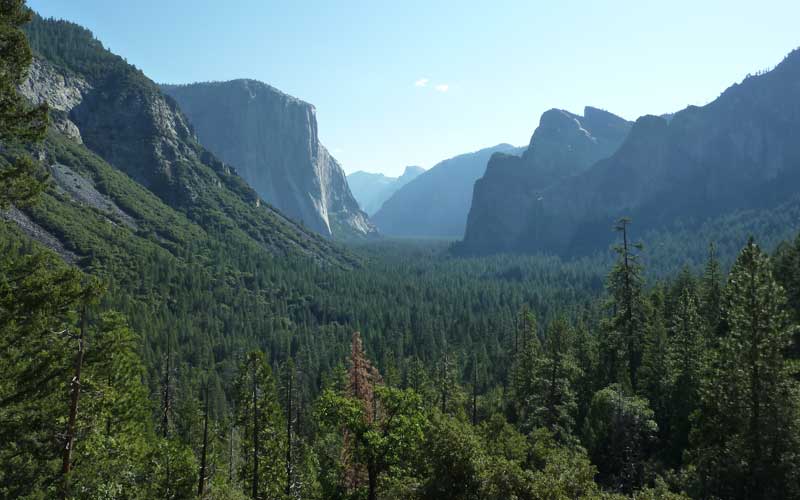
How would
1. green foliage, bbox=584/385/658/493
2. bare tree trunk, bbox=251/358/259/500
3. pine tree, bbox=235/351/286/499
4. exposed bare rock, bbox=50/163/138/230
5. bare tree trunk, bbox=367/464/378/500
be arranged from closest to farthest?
bare tree trunk, bbox=367/464/378/500, green foliage, bbox=584/385/658/493, bare tree trunk, bbox=251/358/259/500, pine tree, bbox=235/351/286/499, exposed bare rock, bbox=50/163/138/230

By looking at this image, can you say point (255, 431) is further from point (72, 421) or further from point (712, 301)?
point (712, 301)

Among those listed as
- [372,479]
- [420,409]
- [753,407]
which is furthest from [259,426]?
[753,407]

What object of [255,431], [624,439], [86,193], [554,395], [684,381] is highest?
[86,193]

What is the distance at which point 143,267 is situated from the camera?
148 m

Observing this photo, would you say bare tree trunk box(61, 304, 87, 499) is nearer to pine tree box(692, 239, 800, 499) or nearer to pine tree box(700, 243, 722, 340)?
pine tree box(692, 239, 800, 499)

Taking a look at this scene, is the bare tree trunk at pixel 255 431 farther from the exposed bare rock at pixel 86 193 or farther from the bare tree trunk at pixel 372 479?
the exposed bare rock at pixel 86 193

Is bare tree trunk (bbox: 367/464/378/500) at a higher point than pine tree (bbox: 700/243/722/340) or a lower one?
lower

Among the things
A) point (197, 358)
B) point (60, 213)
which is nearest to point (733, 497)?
point (197, 358)

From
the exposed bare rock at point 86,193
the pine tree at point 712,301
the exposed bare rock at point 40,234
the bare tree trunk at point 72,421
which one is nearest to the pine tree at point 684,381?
the pine tree at point 712,301

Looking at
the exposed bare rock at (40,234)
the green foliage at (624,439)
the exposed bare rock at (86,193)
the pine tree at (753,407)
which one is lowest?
the green foliage at (624,439)

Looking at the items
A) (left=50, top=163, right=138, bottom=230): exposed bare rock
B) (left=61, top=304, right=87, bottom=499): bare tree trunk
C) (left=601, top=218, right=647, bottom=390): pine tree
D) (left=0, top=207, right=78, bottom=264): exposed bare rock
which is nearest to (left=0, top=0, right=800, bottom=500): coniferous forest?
(left=61, top=304, right=87, bottom=499): bare tree trunk

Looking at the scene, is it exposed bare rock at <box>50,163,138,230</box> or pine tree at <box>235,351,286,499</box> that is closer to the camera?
pine tree at <box>235,351,286,499</box>

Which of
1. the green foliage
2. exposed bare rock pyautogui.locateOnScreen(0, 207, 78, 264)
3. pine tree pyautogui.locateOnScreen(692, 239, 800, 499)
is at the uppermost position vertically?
exposed bare rock pyautogui.locateOnScreen(0, 207, 78, 264)

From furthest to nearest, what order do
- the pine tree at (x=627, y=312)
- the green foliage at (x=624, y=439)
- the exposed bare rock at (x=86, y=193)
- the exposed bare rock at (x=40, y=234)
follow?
the exposed bare rock at (x=86, y=193)
the exposed bare rock at (x=40, y=234)
the pine tree at (x=627, y=312)
the green foliage at (x=624, y=439)
